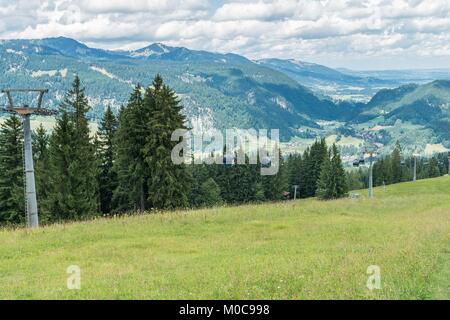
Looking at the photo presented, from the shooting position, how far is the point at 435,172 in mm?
159875

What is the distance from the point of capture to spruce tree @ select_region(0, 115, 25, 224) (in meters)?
50.4

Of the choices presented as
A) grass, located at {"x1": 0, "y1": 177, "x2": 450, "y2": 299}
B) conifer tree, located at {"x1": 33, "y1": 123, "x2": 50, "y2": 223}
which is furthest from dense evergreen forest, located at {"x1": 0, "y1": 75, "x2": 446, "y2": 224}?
grass, located at {"x1": 0, "y1": 177, "x2": 450, "y2": 299}

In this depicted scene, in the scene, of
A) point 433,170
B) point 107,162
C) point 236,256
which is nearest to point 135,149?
point 107,162

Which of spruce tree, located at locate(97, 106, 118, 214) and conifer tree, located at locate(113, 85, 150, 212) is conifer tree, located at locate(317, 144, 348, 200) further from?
conifer tree, located at locate(113, 85, 150, 212)

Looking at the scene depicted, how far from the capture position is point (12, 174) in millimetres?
51500

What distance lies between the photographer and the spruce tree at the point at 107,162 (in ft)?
191

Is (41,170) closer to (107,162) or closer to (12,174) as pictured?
(12,174)

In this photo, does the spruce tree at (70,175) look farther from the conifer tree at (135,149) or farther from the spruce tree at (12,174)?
the conifer tree at (135,149)

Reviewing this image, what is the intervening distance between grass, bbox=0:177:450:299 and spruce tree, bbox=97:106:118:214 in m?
29.1

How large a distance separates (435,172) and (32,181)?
151 m

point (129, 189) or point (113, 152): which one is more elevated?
point (113, 152)

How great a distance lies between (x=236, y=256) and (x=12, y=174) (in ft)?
132
